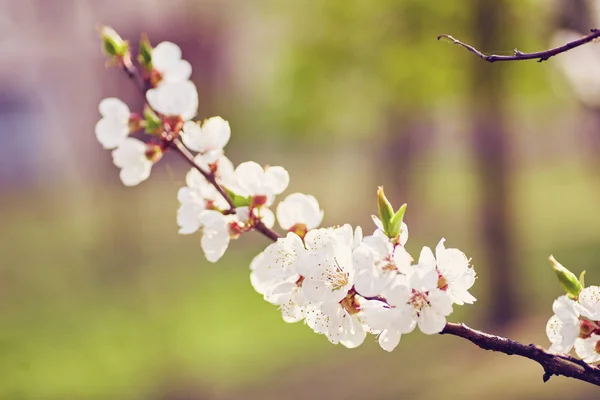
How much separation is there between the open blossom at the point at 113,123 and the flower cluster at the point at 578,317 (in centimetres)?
63

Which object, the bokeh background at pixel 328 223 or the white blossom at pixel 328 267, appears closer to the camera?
the white blossom at pixel 328 267

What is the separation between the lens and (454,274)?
718 mm

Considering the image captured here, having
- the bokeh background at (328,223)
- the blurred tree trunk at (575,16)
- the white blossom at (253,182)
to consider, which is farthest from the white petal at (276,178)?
the bokeh background at (328,223)

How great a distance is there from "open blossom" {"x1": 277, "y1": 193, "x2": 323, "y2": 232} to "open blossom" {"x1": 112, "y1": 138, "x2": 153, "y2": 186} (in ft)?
0.78

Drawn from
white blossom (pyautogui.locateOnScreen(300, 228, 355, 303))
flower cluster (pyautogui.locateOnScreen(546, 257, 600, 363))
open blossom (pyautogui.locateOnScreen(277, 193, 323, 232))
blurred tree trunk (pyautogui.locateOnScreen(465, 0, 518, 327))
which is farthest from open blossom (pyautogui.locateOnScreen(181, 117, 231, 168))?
blurred tree trunk (pyautogui.locateOnScreen(465, 0, 518, 327))

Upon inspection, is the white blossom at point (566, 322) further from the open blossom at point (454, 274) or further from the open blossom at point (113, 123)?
the open blossom at point (113, 123)

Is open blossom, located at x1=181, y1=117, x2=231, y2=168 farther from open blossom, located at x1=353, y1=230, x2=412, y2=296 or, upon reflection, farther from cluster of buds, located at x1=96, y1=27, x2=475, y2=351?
open blossom, located at x1=353, y1=230, x2=412, y2=296

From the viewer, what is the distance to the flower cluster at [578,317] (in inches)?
27.4

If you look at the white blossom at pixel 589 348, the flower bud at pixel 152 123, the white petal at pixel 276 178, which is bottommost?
the white blossom at pixel 589 348

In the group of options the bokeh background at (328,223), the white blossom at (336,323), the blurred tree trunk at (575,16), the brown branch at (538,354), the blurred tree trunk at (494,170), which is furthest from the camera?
the blurred tree trunk at (494,170)

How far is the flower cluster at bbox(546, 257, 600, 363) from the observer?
697 mm

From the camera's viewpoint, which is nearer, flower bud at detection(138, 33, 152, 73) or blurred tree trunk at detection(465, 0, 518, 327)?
flower bud at detection(138, 33, 152, 73)

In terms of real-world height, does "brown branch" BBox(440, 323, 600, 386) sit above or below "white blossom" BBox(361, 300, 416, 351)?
below

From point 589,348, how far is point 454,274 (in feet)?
0.54
